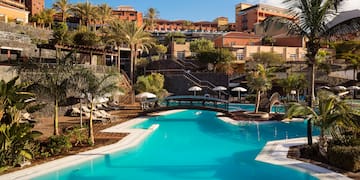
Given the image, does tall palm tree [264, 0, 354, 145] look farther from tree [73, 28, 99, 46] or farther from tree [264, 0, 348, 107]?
tree [73, 28, 99, 46]

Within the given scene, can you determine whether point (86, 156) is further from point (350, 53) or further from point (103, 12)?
point (103, 12)

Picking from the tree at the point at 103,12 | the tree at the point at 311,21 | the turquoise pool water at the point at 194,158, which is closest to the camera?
the turquoise pool water at the point at 194,158

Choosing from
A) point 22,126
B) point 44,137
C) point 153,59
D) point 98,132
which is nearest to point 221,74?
point 153,59

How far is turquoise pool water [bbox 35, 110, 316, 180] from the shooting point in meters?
10.9

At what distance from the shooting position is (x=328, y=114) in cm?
1139

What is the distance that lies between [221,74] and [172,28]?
5606 cm

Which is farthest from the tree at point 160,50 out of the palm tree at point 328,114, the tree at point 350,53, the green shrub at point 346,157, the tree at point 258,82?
the green shrub at point 346,157

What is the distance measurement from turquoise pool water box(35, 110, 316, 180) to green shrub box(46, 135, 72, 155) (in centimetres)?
166

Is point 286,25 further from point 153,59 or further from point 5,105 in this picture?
point 153,59

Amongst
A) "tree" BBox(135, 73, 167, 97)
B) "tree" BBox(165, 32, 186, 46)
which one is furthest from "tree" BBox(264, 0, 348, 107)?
"tree" BBox(165, 32, 186, 46)

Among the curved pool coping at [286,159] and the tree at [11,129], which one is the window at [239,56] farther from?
the tree at [11,129]

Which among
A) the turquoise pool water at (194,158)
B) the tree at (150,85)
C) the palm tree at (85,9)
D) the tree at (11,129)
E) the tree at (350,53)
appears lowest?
the turquoise pool water at (194,158)

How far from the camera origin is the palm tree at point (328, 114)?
1100 centimetres

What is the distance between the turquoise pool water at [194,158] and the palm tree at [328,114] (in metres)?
2.06
